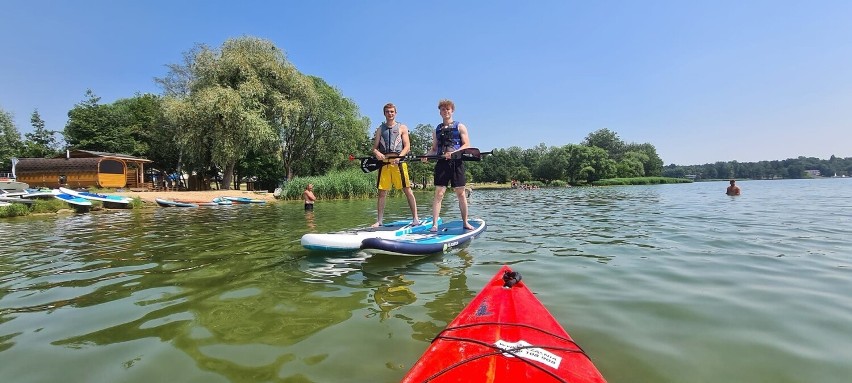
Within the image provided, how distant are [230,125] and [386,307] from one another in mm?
30869

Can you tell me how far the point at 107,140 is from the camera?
43.5 m

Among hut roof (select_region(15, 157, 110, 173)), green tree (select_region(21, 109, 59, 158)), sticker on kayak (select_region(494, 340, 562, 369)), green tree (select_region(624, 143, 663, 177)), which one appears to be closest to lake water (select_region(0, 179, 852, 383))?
sticker on kayak (select_region(494, 340, 562, 369))

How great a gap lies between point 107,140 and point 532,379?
180 ft

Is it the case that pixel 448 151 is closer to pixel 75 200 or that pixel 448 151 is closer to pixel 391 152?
pixel 391 152

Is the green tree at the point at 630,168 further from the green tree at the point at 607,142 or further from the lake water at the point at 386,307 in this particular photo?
the lake water at the point at 386,307

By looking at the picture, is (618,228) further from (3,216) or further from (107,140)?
(107,140)

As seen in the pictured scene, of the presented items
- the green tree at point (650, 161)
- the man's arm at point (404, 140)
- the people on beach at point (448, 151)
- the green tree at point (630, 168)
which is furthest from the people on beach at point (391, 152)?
the green tree at point (650, 161)

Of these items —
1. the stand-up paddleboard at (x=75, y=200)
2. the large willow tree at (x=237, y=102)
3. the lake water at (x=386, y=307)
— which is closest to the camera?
the lake water at (x=386, y=307)

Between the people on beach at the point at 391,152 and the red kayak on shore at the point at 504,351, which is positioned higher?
the people on beach at the point at 391,152

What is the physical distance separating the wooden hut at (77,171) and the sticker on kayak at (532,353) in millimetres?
40748

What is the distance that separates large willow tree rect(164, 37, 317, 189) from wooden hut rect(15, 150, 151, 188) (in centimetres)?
691

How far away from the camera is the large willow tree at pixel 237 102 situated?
30.3 m

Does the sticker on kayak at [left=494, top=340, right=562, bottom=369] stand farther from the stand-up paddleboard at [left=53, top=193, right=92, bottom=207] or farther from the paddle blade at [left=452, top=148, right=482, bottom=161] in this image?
the stand-up paddleboard at [left=53, top=193, right=92, bottom=207]

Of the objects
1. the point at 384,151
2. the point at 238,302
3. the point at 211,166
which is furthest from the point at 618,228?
the point at 211,166
